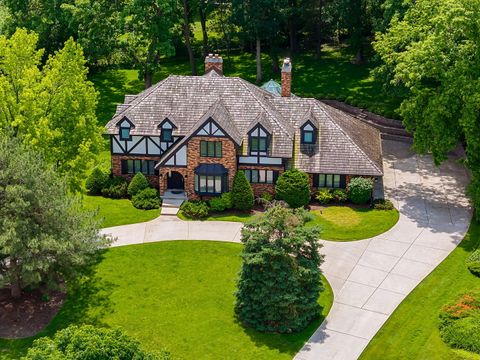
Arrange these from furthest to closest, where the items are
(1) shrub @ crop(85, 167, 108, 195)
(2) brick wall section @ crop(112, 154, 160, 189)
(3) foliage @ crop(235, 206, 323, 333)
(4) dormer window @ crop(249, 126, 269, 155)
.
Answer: (2) brick wall section @ crop(112, 154, 160, 189) → (1) shrub @ crop(85, 167, 108, 195) → (4) dormer window @ crop(249, 126, 269, 155) → (3) foliage @ crop(235, 206, 323, 333)

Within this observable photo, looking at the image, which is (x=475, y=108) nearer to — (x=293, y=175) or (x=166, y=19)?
(x=293, y=175)

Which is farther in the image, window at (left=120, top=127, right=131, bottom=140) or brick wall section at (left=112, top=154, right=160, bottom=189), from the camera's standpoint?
brick wall section at (left=112, top=154, right=160, bottom=189)

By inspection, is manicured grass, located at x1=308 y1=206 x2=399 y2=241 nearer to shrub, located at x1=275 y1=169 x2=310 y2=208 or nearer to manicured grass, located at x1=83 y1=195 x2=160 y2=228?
shrub, located at x1=275 y1=169 x2=310 y2=208

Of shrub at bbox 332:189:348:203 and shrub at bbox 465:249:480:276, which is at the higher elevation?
shrub at bbox 332:189:348:203

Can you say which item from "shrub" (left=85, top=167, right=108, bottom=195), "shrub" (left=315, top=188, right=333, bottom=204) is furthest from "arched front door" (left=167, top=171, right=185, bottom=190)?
"shrub" (left=315, top=188, right=333, bottom=204)

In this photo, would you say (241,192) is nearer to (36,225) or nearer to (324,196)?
(324,196)

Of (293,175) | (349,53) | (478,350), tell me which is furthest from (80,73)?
(349,53)

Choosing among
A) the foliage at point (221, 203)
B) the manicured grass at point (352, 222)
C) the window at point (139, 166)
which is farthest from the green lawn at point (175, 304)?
the window at point (139, 166)
